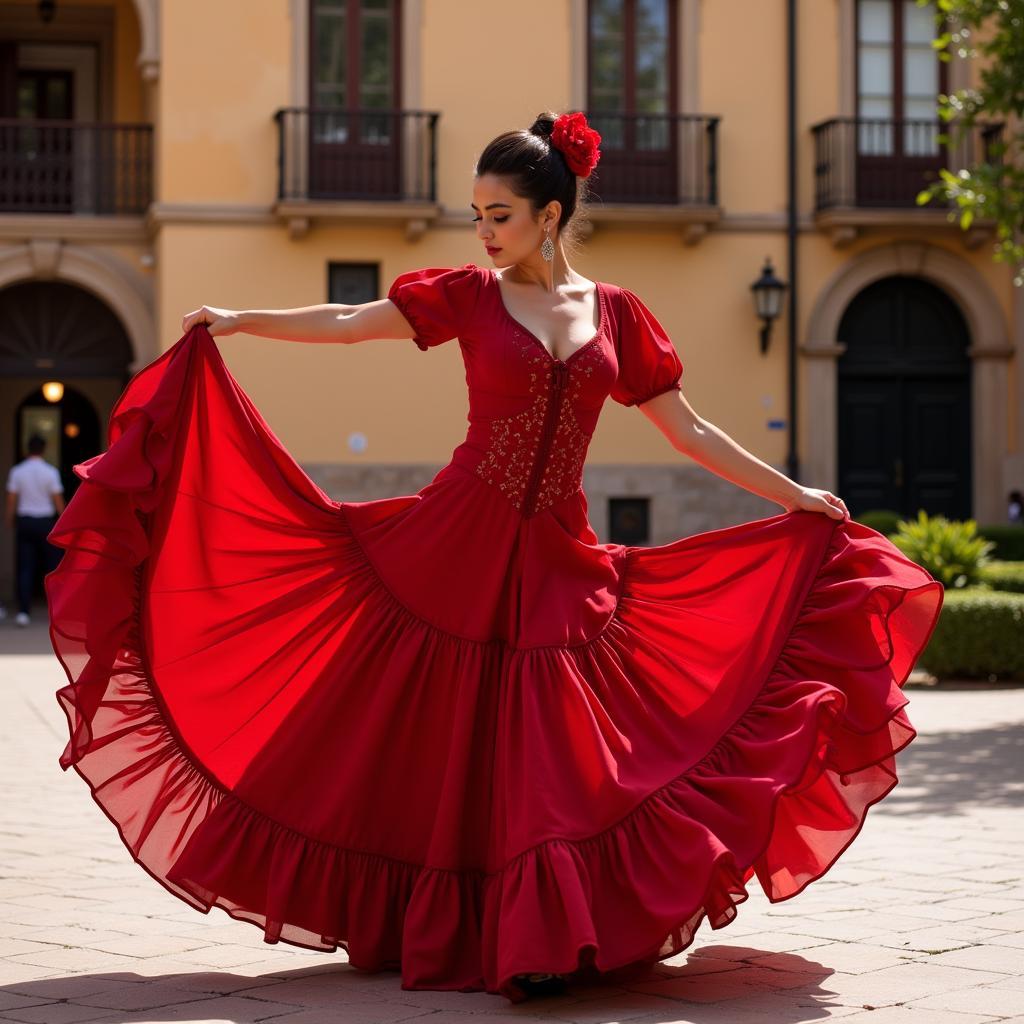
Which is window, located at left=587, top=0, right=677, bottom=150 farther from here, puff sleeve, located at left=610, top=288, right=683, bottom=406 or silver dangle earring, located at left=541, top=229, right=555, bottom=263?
silver dangle earring, located at left=541, top=229, right=555, bottom=263

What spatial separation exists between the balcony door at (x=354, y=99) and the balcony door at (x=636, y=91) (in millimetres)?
2312

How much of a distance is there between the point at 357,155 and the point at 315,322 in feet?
52.5

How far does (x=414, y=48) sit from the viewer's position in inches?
795

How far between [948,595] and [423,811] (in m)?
9.28

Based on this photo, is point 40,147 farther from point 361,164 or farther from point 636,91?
point 636,91

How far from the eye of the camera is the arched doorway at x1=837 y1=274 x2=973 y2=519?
21344 millimetres

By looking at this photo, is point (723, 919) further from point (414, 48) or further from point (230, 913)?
point (414, 48)

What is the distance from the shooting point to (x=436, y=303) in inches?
179

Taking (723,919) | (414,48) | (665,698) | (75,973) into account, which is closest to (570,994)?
(723,919)

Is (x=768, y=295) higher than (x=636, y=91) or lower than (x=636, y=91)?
lower

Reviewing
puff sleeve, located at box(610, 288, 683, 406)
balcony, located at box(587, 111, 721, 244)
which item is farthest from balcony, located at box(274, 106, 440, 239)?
puff sleeve, located at box(610, 288, 683, 406)

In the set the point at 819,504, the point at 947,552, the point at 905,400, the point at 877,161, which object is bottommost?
the point at 947,552

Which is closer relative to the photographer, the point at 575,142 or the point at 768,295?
the point at 575,142

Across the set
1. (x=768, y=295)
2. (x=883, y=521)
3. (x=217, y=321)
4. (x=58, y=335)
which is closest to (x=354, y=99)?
(x=58, y=335)
